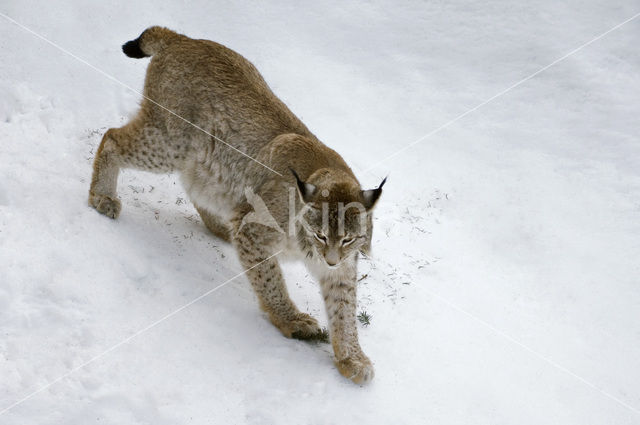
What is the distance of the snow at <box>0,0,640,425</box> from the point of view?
12.9 ft

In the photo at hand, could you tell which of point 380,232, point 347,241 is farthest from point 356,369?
point 380,232

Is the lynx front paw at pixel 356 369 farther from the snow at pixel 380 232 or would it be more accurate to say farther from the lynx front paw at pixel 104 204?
the lynx front paw at pixel 104 204

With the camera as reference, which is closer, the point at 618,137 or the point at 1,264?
the point at 1,264

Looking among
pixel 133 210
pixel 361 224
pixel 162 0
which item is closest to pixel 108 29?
pixel 162 0

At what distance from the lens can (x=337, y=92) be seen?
9.41 metres

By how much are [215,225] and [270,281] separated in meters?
1.49

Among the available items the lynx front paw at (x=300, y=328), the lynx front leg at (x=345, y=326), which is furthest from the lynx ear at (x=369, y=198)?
the lynx front paw at (x=300, y=328)

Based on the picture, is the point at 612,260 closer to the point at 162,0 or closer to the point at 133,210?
the point at 133,210

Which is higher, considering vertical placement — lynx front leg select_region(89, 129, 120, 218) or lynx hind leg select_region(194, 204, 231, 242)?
lynx front leg select_region(89, 129, 120, 218)

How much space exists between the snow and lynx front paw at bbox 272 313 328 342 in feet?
0.32

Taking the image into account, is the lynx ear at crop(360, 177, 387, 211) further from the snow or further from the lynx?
the snow

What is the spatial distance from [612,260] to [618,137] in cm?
245

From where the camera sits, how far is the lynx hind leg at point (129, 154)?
538 centimetres

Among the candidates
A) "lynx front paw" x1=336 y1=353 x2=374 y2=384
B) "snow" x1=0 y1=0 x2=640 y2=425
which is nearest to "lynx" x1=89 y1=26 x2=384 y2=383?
"lynx front paw" x1=336 y1=353 x2=374 y2=384
